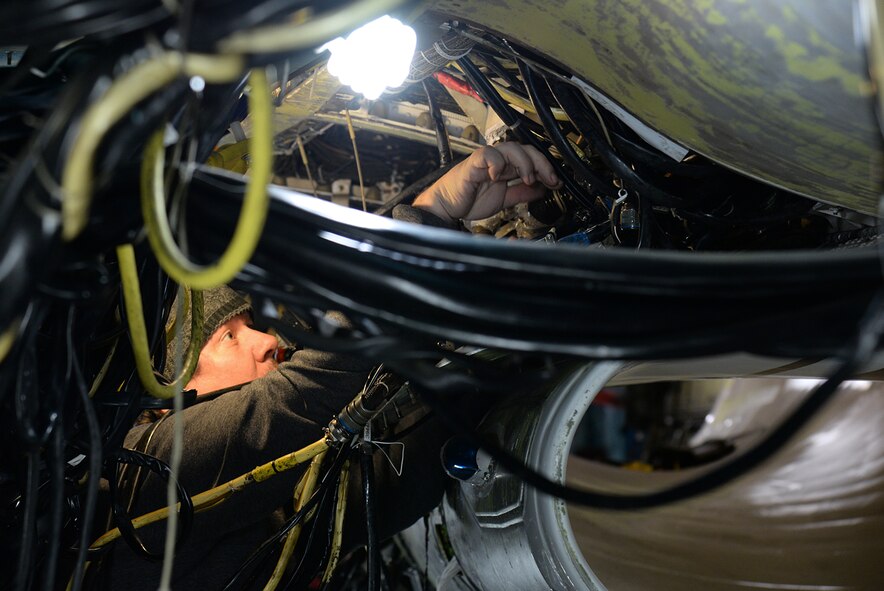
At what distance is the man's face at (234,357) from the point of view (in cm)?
150

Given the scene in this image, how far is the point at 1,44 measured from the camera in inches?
17.7

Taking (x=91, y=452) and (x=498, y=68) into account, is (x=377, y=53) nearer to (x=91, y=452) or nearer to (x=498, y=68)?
(x=498, y=68)

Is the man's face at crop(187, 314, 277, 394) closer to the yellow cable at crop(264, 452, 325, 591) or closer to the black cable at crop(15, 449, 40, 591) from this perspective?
the yellow cable at crop(264, 452, 325, 591)

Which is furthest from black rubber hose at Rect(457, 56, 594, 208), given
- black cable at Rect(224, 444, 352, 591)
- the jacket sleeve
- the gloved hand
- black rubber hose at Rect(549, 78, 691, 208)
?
black cable at Rect(224, 444, 352, 591)

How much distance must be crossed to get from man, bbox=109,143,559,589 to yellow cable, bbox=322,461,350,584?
0.09 m

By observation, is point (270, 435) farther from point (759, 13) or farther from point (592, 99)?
point (759, 13)

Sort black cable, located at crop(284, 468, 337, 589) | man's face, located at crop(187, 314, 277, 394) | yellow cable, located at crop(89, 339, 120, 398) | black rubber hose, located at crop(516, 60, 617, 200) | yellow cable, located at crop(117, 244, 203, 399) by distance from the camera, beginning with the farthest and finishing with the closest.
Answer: man's face, located at crop(187, 314, 277, 394), black cable, located at crop(284, 468, 337, 589), black rubber hose, located at crop(516, 60, 617, 200), yellow cable, located at crop(89, 339, 120, 398), yellow cable, located at crop(117, 244, 203, 399)

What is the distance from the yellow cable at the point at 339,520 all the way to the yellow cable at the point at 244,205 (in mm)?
773

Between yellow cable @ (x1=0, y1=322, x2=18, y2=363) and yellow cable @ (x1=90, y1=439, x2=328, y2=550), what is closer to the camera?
yellow cable @ (x1=0, y1=322, x2=18, y2=363)

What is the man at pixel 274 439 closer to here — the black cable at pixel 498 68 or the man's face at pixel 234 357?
the black cable at pixel 498 68

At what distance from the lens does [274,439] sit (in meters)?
1.09

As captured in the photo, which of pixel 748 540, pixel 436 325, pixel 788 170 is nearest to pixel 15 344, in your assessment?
pixel 436 325

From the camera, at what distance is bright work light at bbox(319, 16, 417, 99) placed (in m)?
0.90

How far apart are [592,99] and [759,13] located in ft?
1.17
